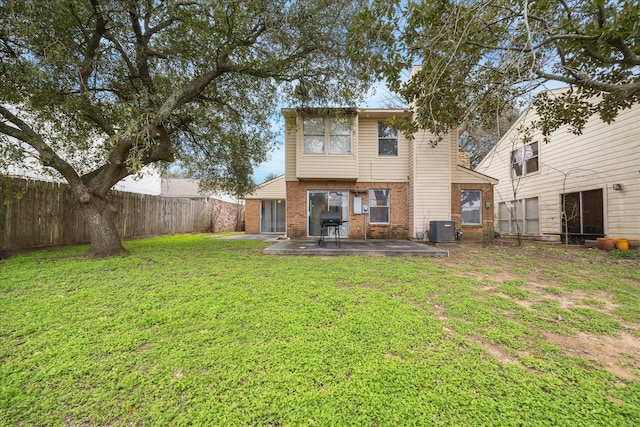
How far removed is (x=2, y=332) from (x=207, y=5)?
20.5 ft

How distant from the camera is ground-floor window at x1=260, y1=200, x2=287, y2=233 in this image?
15416mm

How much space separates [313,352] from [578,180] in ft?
42.3

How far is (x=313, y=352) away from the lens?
2232 mm

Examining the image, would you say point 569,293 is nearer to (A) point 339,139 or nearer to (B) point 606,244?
(B) point 606,244

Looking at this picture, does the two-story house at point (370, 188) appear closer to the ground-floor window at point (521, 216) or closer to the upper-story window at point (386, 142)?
the upper-story window at point (386, 142)

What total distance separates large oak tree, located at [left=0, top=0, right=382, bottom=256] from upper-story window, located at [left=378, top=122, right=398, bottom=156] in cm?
323

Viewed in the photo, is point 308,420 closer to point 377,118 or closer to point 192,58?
point 192,58

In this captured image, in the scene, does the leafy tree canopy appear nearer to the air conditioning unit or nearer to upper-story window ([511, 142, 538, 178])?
the air conditioning unit

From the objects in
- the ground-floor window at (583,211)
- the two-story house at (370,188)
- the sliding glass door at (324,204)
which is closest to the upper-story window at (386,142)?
the two-story house at (370,188)

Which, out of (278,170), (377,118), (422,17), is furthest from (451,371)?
(278,170)

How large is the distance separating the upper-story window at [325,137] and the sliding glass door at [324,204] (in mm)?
1680

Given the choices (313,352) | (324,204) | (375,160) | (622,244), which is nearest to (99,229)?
(313,352)

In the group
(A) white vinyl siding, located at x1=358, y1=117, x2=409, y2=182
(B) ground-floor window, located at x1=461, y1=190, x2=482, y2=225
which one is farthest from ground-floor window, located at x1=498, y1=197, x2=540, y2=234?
(A) white vinyl siding, located at x1=358, y1=117, x2=409, y2=182

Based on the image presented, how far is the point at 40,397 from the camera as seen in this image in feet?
5.82
